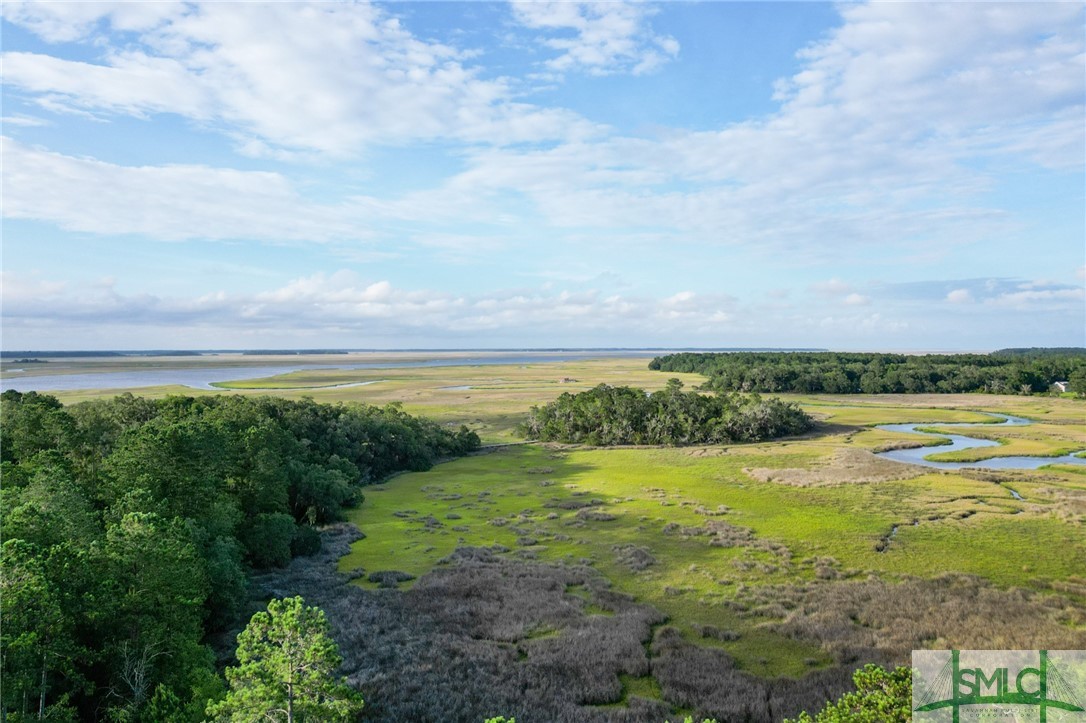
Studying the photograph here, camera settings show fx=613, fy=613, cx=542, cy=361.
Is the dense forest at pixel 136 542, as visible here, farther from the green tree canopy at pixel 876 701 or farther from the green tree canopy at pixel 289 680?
the green tree canopy at pixel 876 701

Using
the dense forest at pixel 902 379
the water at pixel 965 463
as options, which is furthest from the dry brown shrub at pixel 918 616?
the dense forest at pixel 902 379

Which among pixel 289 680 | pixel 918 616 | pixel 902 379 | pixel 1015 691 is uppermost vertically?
pixel 902 379

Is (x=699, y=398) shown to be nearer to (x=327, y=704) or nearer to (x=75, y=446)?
(x=75, y=446)

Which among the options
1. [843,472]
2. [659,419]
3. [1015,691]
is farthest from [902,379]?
[1015,691]

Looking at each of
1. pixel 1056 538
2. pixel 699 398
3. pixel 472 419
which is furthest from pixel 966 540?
pixel 472 419

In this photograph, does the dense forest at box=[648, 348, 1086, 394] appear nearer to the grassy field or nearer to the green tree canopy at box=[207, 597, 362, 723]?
the grassy field

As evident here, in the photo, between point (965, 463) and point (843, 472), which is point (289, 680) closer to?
point (843, 472)

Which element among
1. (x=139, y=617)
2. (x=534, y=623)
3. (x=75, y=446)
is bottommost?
(x=534, y=623)
